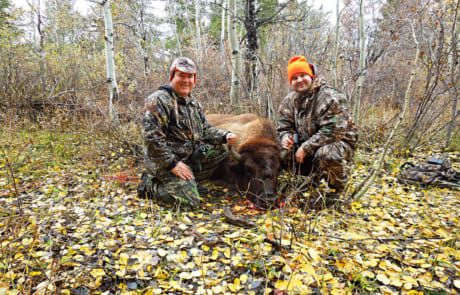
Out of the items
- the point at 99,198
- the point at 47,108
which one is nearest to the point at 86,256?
the point at 99,198

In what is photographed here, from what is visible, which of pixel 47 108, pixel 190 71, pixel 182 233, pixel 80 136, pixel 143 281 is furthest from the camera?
pixel 47 108

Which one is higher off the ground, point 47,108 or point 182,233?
point 47,108

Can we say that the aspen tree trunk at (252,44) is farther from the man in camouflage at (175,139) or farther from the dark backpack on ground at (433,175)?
the dark backpack on ground at (433,175)

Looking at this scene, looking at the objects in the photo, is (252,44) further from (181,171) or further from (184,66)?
(181,171)

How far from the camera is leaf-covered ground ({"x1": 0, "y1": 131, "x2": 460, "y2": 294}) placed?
7.98 ft

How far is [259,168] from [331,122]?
1204 millimetres

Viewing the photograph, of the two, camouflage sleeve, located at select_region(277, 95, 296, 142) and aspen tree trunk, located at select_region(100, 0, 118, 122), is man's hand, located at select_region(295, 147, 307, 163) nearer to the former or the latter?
camouflage sleeve, located at select_region(277, 95, 296, 142)

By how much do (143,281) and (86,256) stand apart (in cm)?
69

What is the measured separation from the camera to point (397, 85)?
916 centimetres

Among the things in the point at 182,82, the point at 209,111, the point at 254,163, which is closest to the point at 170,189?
the point at 254,163

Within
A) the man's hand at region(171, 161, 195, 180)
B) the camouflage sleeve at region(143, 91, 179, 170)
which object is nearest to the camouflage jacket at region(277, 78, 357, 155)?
the man's hand at region(171, 161, 195, 180)

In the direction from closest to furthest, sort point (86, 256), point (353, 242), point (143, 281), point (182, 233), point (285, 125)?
point (143, 281) → point (86, 256) → point (353, 242) → point (182, 233) → point (285, 125)

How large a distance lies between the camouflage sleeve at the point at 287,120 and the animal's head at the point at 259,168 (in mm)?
375

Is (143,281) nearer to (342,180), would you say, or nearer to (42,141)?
(342,180)
